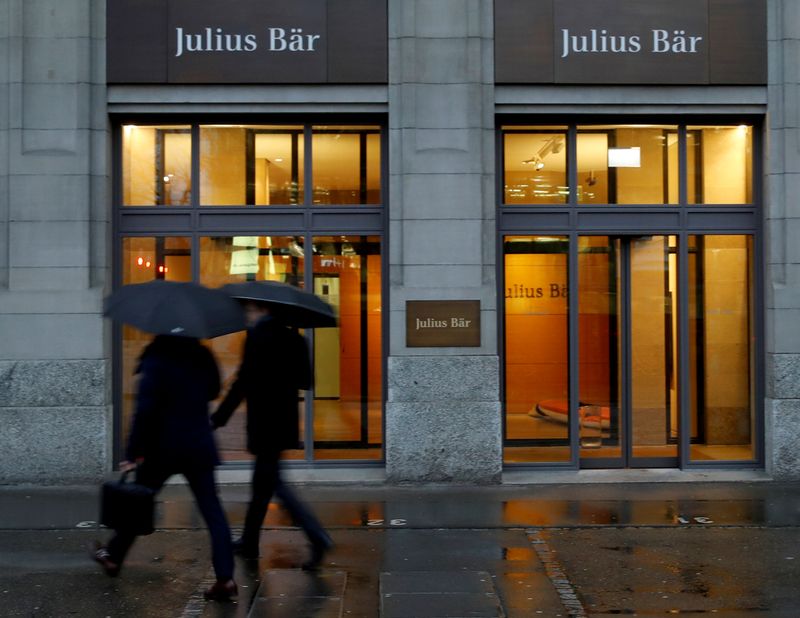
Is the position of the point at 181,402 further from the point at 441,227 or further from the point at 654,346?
the point at 654,346

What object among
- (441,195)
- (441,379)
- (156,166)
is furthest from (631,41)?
(156,166)

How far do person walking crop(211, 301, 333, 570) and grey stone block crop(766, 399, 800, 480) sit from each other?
18.9 ft

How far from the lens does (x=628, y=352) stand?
11367 mm

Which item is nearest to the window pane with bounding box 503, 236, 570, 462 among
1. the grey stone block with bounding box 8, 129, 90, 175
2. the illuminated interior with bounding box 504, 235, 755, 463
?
the illuminated interior with bounding box 504, 235, 755, 463

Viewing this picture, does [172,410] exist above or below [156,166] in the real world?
below

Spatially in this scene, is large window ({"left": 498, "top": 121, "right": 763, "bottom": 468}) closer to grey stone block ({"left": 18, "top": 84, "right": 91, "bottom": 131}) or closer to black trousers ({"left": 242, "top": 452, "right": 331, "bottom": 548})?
black trousers ({"left": 242, "top": 452, "right": 331, "bottom": 548})

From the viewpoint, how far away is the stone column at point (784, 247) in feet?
35.7

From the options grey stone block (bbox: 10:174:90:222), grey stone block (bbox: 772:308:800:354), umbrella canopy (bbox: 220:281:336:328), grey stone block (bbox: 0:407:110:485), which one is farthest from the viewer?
grey stone block (bbox: 772:308:800:354)

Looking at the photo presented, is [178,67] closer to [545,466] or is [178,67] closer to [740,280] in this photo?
[545,466]

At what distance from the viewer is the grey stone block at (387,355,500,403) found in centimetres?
1072

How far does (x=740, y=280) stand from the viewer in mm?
11414

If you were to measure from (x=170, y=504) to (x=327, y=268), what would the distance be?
3.16m

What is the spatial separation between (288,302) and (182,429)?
115 centimetres

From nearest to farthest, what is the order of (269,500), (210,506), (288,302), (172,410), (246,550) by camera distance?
1. (172,410)
2. (210,506)
3. (288,302)
4. (269,500)
5. (246,550)
